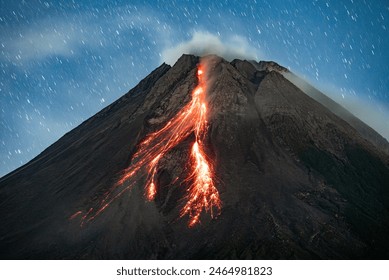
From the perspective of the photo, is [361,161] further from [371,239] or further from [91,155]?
[91,155]

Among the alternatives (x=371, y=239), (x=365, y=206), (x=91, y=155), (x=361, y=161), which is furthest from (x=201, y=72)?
(x=371, y=239)

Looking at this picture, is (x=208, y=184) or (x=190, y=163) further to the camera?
(x=190, y=163)

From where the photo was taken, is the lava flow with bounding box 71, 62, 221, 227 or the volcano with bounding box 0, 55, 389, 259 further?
the lava flow with bounding box 71, 62, 221, 227

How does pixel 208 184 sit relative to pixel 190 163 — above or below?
below

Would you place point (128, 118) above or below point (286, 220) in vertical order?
above
